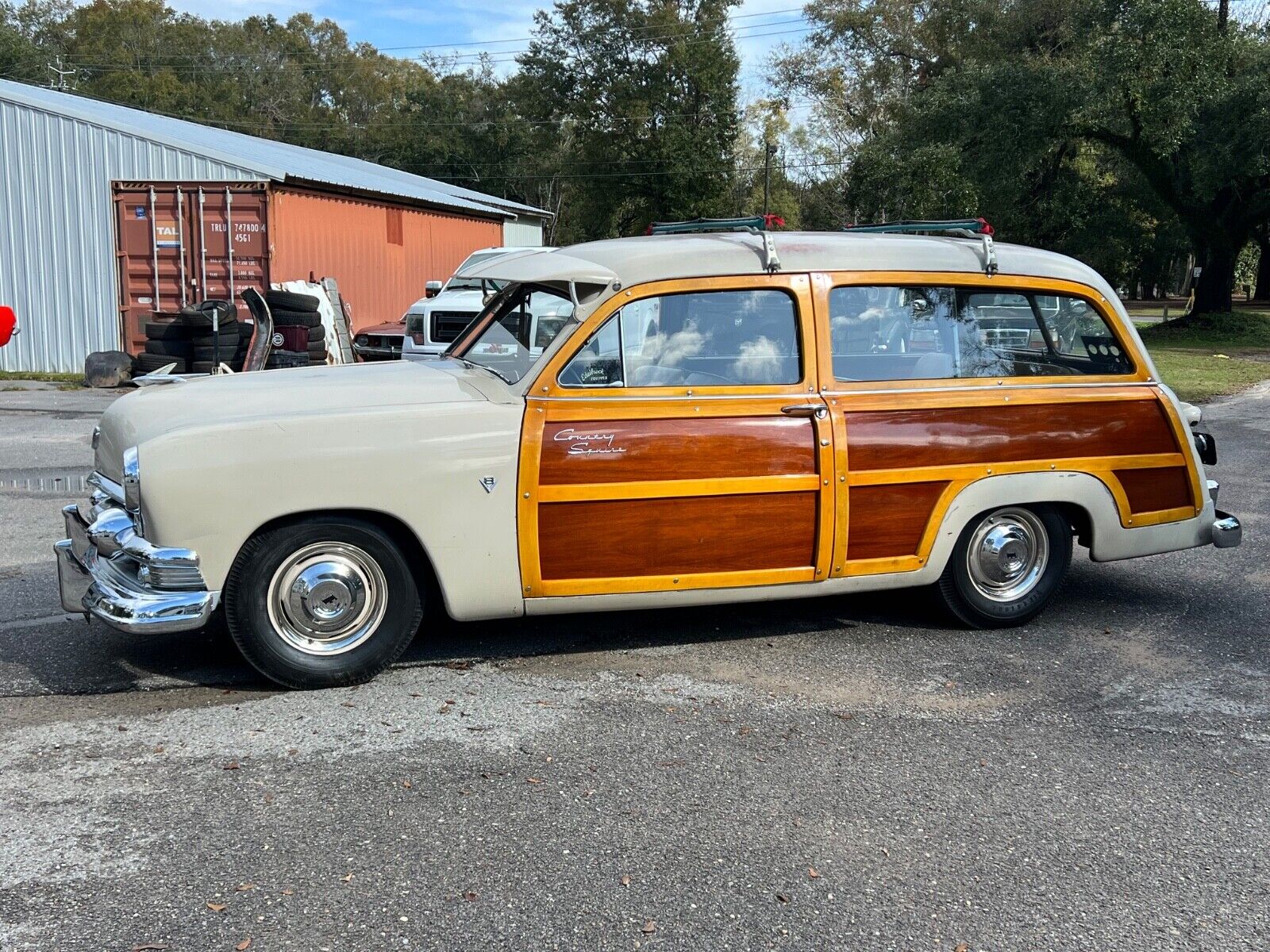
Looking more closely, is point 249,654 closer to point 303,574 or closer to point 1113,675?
point 303,574

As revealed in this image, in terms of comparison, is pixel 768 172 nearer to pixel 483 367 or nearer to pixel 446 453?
pixel 483 367

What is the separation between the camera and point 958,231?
5977 mm

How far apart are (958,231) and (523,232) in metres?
30.7

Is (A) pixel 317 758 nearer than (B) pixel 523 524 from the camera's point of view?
Yes

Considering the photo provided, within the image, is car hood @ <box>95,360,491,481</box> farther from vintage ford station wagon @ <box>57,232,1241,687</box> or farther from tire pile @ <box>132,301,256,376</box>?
tire pile @ <box>132,301,256,376</box>

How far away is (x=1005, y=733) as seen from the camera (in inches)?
180

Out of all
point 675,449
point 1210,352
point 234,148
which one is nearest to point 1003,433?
point 675,449

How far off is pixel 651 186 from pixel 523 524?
2094 inches

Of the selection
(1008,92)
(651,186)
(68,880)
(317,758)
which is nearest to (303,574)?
(317,758)

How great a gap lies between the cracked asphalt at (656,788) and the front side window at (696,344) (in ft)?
4.20

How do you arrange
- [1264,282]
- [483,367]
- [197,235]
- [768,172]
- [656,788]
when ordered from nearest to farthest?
[656,788]
[483,367]
[197,235]
[1264,282]
[768,172]

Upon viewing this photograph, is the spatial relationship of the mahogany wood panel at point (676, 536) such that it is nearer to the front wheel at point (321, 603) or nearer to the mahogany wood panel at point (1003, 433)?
the mahogany wood panel at point (1003, 433)

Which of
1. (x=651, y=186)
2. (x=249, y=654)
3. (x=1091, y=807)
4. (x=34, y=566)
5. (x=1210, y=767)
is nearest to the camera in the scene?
(x=1091, y=807)

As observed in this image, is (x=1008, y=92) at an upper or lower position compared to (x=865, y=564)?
upper
